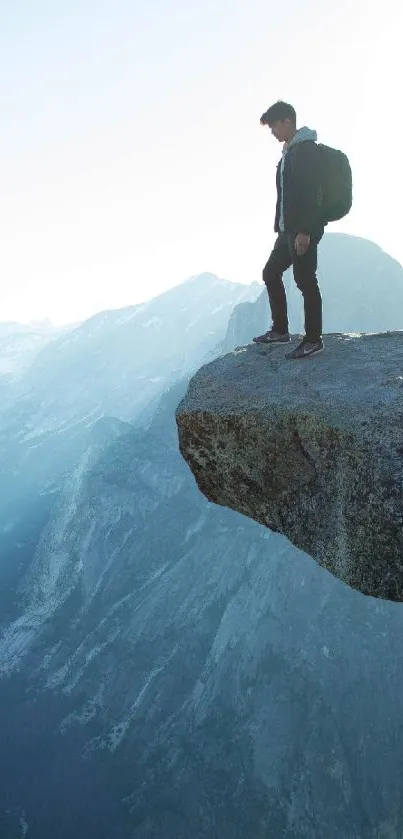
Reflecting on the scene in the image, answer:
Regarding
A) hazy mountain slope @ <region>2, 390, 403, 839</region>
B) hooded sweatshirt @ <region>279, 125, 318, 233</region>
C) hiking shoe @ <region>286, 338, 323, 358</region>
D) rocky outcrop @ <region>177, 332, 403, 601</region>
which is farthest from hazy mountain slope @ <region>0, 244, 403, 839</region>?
hooded sweatshirt @ <region>279, 125, 318, 233</region>

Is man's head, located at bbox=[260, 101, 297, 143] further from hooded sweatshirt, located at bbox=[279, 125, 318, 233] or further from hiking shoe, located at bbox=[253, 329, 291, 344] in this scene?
hiking shoe, located at bbox=[253, 329, 291, 344]

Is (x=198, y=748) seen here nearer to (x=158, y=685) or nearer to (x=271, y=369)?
(x=158, y=685)

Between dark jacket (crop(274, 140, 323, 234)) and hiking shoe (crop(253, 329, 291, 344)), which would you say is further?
hiking shoe (crop(253, 329, 291, 344))

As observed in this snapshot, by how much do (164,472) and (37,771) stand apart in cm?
7676

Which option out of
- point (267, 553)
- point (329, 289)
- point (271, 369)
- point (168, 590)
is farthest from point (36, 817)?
point (329, 289)

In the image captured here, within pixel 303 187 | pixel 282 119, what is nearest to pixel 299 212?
pixel 303 187

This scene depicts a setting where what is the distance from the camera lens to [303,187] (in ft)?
18.6

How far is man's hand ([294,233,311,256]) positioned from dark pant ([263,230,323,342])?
116mm

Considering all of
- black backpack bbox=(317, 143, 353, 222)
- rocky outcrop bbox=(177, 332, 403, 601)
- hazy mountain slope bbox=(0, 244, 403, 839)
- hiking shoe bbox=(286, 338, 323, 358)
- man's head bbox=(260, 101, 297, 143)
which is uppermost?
man's head bbox=(260, 101, 297, 143)

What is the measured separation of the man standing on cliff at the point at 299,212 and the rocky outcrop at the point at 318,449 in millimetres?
697

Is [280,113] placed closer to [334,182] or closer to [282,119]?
[282,119]

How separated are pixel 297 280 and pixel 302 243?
1.96ft

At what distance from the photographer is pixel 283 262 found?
7.20 meters

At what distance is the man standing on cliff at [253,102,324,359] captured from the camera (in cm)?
568
